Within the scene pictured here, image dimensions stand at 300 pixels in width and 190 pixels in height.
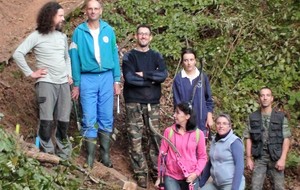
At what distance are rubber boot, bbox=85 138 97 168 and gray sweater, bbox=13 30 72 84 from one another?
82cm

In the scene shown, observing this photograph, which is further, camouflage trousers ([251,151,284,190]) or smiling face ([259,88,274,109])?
camouflage trousers ([251,151,284,190])

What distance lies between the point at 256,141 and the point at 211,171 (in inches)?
42.4

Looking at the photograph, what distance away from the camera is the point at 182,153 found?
7.53m

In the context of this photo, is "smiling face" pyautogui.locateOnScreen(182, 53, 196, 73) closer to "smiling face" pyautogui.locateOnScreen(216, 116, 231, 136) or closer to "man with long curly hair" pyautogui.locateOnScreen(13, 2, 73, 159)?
"smiling face" pyautogui.locateOnScreen(216, 116, 231, 136)

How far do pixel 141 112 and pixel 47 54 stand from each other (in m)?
1.41

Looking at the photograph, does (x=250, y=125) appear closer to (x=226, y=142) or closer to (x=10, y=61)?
(x=226, y=142)

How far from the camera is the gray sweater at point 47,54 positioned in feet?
24.9

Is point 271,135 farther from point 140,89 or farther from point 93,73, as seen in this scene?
point 93,73

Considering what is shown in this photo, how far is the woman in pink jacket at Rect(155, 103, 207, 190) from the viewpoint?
7.50 m

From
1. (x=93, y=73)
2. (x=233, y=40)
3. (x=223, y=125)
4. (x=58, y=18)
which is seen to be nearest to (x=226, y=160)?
(x=223, y=125)

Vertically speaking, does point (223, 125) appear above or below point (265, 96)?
below

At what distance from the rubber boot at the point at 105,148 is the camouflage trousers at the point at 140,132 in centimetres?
27

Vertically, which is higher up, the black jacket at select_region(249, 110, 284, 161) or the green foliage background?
the green foliage background

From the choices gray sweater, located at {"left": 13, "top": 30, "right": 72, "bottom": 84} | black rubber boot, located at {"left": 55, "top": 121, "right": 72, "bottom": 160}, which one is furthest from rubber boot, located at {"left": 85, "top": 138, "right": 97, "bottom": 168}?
gray sweater, located at {"left": 13, "top": 30, "right": 72, "bottom": 84}
